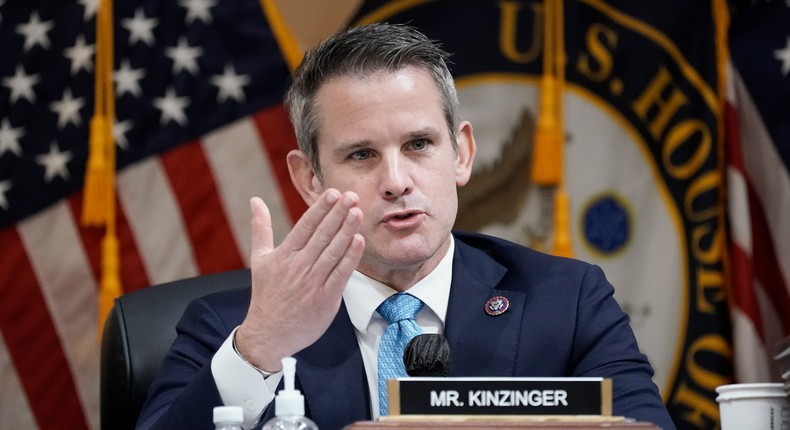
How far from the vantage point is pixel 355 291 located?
276 cm

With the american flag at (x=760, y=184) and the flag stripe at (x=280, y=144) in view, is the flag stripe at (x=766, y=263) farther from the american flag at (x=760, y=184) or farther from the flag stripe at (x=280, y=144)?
the flag stripe at (x=280, y=144)

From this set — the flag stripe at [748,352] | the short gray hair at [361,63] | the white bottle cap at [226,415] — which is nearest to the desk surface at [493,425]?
the white bottle cap at [226,415]

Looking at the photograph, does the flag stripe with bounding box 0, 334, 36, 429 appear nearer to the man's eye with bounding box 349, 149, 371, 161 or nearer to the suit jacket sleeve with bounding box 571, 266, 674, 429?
the man's eye with bounding box 349, 149, 371, 161

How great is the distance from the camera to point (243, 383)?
2184 mm

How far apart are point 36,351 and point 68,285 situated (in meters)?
0.27

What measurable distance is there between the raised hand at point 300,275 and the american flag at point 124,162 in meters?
2.32

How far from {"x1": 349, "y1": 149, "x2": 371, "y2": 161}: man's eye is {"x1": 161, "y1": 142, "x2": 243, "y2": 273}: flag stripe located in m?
1.85

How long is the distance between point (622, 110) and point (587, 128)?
6.0 inches

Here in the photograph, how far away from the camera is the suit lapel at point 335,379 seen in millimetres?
2518

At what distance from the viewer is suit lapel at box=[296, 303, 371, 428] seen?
2518mm

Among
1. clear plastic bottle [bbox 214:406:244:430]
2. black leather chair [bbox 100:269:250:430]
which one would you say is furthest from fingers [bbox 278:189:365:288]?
black leather chair [bbox 100:269:250:430]

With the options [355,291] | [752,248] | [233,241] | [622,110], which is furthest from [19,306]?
[752,248]

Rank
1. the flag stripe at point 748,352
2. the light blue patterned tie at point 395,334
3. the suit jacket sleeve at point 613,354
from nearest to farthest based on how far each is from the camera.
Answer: the suit jacket sleeve at point 613,354
the light blue patterned tie at point 395,334
the flag stripe at point 748,352

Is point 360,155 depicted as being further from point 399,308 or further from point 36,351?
point 36,351
